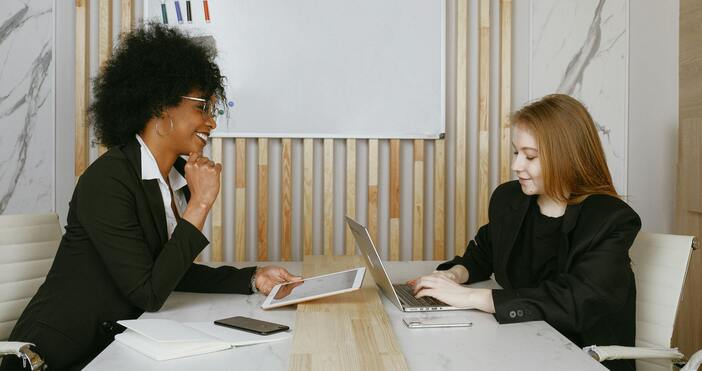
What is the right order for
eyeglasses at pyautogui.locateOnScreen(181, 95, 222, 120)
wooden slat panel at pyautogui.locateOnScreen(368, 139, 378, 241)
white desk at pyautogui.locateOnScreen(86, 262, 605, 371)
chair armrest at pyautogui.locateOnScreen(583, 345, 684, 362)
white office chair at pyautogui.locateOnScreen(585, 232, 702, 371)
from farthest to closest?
wooden slat panel at pyautogui.locateOnScreen(368, 139, 378, 241) → eyeglasses at pyautogui.locateOnScreen(181, 95, 222, 120) → white office chair at pyautogui.locateOnScreen(585, 232, 702, 371) → chair armrest at pyautogui.locateOnScreen(583, 345, 684, 362) → white desk at pyautogui.locateOnScreen(86, 262, 605, 371)

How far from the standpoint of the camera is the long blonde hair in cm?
200

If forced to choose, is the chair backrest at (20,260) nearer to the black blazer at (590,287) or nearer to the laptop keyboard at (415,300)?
the laptop keyboard at (415,300)

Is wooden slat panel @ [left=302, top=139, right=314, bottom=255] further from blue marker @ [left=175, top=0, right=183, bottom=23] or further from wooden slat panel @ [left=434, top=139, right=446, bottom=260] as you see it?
blue marker @ [left=175, top=0, right=183, bottom=23]

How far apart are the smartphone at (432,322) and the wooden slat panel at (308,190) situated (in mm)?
2028

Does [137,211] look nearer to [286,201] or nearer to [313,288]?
[313,288]

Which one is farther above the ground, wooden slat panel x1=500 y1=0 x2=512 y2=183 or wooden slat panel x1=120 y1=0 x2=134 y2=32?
wooden slat panel x1=120 y1=0 x2=134 y2=32

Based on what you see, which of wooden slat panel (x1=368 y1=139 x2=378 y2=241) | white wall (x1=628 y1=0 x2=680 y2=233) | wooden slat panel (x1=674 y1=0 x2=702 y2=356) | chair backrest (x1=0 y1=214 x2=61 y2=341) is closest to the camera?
chair backrest (x1=0 y1=214 x2=61 y2=341)

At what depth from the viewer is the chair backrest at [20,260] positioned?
6.84 ft

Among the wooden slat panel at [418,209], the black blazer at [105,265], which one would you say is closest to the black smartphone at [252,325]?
the black blazer at [105,265]

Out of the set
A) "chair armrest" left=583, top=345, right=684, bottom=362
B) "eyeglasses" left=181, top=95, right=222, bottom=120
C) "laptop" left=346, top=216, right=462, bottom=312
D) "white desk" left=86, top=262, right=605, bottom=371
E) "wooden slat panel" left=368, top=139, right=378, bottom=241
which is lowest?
"chair armrest" left=583, top=345, right=684, bottom=362

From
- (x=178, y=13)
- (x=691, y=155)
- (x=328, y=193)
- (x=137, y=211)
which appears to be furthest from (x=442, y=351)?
(x=178, y=13)

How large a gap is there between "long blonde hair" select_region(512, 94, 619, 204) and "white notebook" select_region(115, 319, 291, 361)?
931mm

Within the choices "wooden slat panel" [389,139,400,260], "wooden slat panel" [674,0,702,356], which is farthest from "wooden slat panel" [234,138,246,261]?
"wooden slat panel" [674,0,702,356]

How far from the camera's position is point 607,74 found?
371 cm
